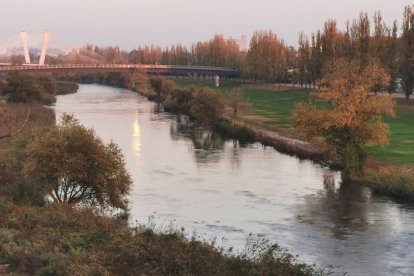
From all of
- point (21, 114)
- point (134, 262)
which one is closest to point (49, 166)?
point (134, 262)

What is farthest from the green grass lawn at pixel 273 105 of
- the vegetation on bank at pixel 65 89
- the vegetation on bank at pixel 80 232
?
the vegetation on bank at pixel 65 89

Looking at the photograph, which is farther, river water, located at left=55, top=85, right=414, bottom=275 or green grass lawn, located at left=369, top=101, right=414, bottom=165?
green grass lawn, located at left=369, top=101, right=414, bottom=165

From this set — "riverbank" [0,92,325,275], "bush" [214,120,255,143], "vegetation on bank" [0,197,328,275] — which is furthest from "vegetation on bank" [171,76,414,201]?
"vegetation on bank" [0,197,328,275]

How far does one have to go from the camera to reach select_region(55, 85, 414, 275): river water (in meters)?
26.7

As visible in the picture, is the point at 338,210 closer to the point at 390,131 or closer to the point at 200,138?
the point at 390,131

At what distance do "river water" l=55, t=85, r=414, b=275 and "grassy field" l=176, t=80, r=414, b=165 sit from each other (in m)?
5.66

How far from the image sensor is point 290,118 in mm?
75750

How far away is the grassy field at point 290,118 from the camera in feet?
156

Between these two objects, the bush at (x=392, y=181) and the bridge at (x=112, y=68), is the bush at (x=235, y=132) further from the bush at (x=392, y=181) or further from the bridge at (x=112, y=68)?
the bridge at (x=112, y=68)

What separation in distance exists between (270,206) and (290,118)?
42.2m

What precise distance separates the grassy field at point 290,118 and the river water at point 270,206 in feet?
18.6

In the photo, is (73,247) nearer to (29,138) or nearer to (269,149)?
(29,138)

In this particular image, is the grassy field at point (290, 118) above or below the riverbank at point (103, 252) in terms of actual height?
above

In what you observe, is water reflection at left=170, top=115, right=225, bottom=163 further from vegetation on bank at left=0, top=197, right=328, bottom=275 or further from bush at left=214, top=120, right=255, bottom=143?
vegetation on bank at left=0, top=197, right=328, bottom=275
